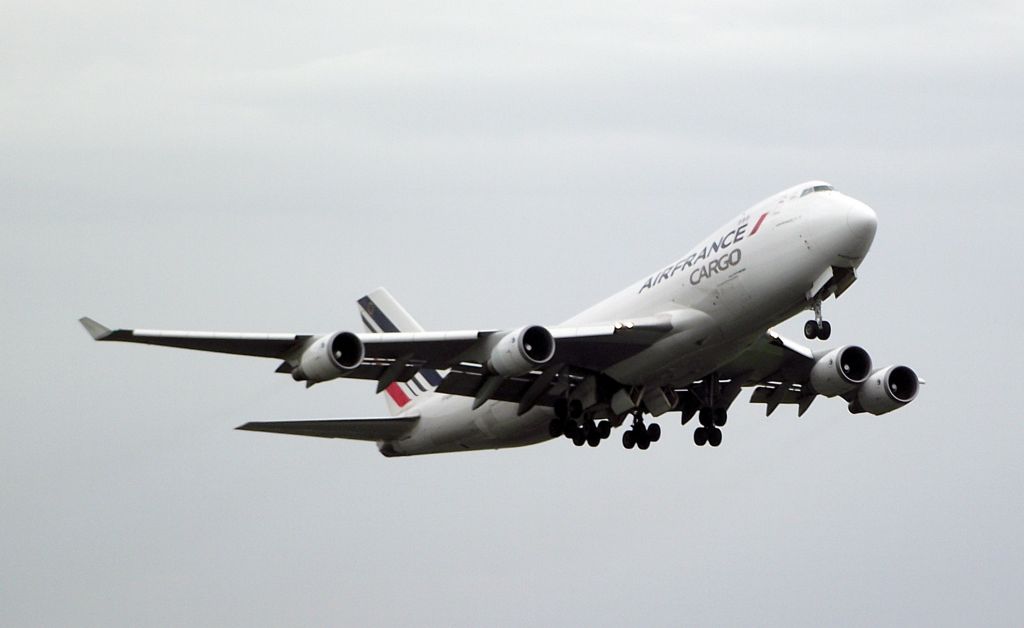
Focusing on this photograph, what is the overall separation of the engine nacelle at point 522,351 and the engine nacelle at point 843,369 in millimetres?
9599

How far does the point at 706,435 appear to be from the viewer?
149 feet

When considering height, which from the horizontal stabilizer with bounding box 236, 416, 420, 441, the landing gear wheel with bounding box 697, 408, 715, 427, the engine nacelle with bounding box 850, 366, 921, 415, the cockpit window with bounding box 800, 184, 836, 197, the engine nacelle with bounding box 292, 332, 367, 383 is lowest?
the engine nacelle with bounding box 850, 366, 921, 415

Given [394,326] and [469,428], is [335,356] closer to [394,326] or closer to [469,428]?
[469,428]

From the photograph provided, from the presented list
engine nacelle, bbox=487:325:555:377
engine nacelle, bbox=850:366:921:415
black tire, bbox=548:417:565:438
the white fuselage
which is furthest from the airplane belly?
engine nacelle, bbox=850:366:921:415

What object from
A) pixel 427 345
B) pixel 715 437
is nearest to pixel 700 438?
pixel 715 437

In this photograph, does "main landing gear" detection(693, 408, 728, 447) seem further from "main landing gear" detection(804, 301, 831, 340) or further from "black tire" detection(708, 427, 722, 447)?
"main landing gear" detection(804, 301, 831, 340)

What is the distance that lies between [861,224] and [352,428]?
49.9 feet

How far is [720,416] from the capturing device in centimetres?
4572

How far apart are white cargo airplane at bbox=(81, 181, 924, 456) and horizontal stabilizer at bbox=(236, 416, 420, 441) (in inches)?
1.7

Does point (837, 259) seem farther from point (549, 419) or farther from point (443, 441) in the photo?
point (443, 441)

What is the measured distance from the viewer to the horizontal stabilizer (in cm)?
4472

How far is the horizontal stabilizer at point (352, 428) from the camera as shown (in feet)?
147

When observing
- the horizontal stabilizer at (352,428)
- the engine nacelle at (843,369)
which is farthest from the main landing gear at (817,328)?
the horizontal stabilizer at (352,428)

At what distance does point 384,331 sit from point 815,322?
16060mm
